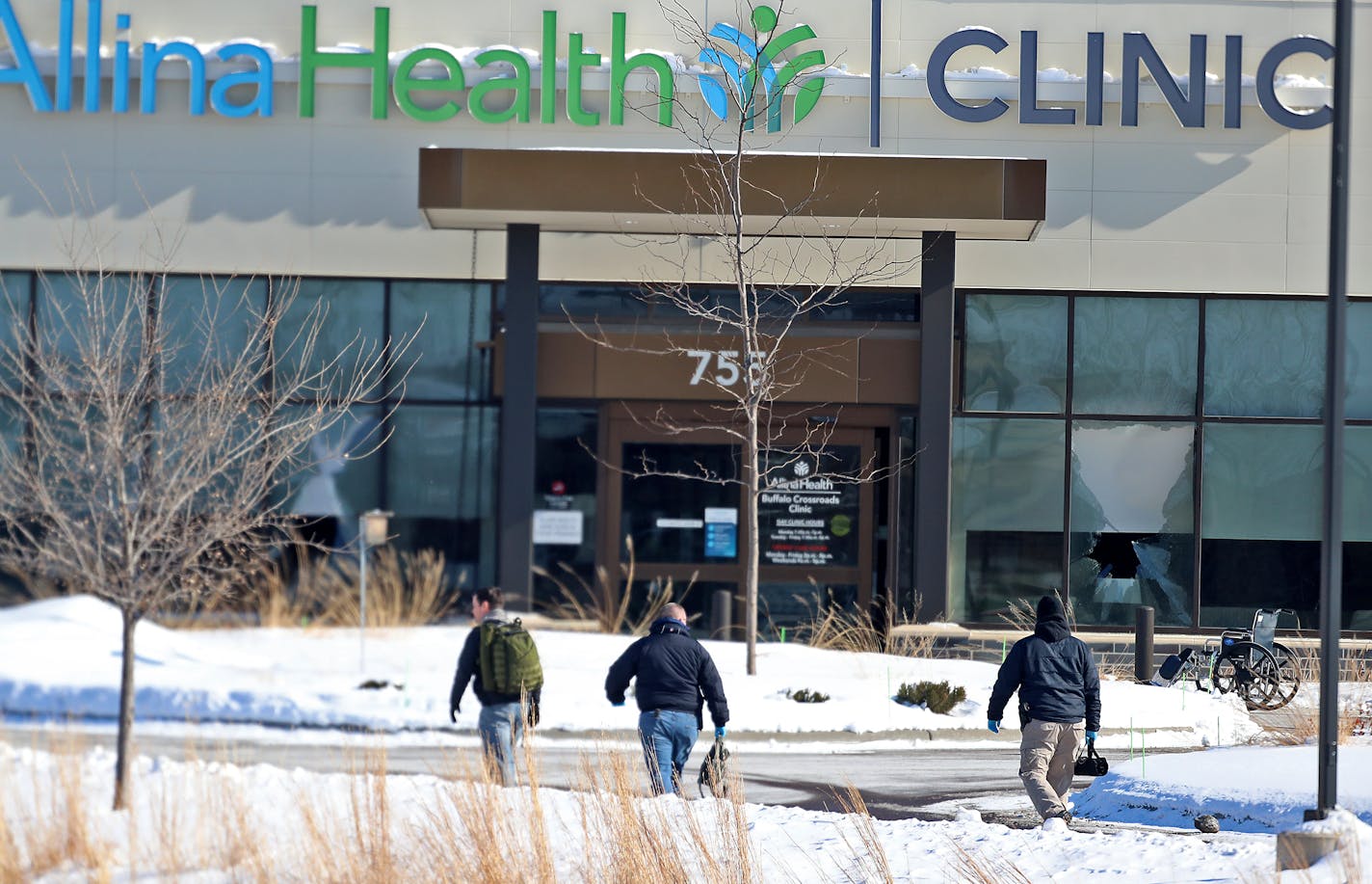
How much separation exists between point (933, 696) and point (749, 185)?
652cm

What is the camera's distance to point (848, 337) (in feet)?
66.6

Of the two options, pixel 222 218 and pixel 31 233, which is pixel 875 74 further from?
pixel 31 233

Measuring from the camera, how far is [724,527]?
20.9 m

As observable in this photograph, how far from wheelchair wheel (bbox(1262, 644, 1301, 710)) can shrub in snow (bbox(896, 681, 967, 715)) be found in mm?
3144

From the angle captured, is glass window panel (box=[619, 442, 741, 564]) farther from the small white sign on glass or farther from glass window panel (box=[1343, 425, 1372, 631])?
glass window panel (box=[1343, 425, 1372, 631])

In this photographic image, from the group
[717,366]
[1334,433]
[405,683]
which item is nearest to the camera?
[1334,433]

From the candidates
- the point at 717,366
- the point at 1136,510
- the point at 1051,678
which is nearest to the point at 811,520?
the point at 717,366

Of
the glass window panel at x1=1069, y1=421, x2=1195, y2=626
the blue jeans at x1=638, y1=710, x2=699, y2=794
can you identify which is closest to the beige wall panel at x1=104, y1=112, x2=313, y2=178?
the glass window panel at x1=1069, y1=421, x2=1195, y2=626

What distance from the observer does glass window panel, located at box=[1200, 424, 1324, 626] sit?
21.4 metres

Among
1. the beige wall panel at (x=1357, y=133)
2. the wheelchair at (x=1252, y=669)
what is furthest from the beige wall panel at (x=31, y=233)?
the beige wall panel at (x=1357, y=133)

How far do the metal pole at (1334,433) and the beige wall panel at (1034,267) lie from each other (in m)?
12.3

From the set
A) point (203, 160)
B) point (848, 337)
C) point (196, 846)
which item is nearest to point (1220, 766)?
point (196, 846)

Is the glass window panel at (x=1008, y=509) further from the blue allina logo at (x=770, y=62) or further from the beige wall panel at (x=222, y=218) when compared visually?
the beige wall panel at (x=222, y=218)

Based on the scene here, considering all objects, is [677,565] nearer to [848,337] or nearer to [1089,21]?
[848,337]
